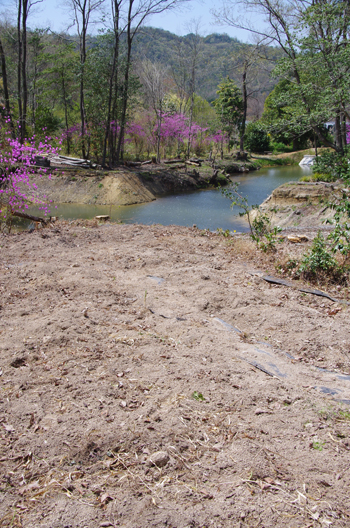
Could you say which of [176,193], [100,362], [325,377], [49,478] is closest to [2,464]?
[49,478]

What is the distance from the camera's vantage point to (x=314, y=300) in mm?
4996

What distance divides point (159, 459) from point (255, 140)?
4136 centimetres

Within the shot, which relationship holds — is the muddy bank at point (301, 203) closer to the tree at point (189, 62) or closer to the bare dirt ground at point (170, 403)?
the bare dirt ground at point (170, 403)

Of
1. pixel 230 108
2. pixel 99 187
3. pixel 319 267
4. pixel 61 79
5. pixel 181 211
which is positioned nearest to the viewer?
pixel 319 267

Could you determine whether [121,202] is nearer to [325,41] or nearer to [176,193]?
[176,193]

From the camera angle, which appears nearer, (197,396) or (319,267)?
(197,396)

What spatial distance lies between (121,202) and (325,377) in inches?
622

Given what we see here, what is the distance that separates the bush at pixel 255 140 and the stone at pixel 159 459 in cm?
4084

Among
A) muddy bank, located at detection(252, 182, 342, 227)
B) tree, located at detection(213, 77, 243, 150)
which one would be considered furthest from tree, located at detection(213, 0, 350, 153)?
tree, located at detection(213, 77, 243, 150)

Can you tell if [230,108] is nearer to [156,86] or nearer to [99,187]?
[156,86]

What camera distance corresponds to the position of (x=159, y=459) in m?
2.22

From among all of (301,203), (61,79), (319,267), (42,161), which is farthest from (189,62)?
(319,267)

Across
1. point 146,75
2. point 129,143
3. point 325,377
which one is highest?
point 146,75

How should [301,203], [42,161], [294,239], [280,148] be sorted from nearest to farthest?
[294,239], [301,203], [42,161], [280,148]
